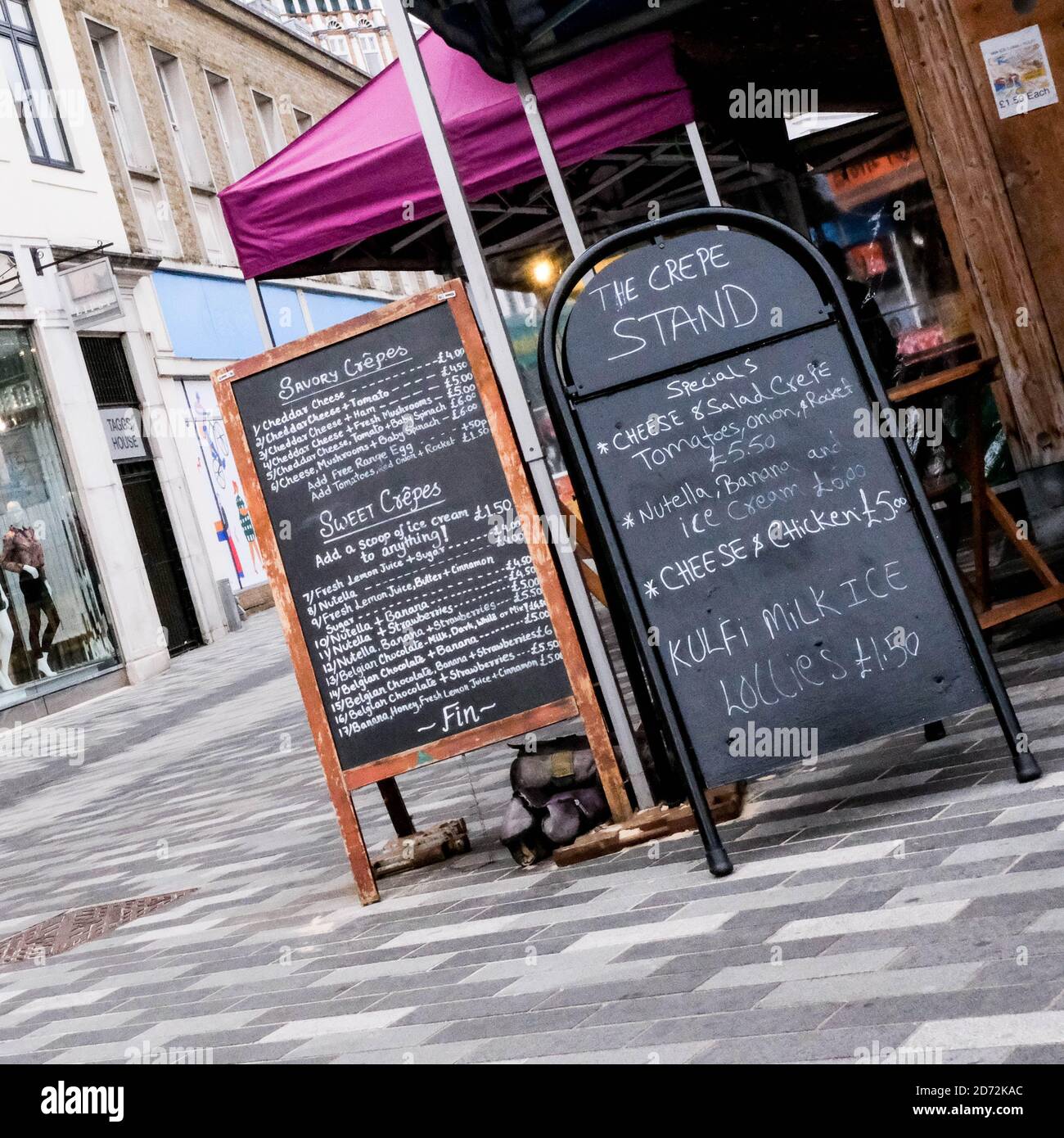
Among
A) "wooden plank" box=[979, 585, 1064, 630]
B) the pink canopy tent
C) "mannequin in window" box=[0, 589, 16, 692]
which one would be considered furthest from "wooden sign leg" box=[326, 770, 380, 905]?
"mannequin in window" box=[0, 589, 16, 692]

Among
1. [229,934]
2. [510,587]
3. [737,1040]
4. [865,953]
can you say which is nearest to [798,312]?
[510,587]

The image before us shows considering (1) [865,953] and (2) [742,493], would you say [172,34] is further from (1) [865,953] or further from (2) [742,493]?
(1) [865,953]

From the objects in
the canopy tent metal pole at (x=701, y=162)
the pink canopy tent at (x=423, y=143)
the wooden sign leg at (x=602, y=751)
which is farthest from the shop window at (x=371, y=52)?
the wooden sign leg at (x=602, y=751)

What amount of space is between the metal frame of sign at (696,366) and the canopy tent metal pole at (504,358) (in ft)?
2.04

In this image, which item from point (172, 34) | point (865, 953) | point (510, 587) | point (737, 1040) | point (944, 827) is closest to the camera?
point (737, 1040)

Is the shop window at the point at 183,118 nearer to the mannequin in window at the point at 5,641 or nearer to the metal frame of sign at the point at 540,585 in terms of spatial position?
→ the mannequin in window at the point at 5,641

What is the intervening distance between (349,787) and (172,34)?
20.2m

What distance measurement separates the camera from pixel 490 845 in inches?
210

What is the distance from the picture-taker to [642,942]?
3650mm

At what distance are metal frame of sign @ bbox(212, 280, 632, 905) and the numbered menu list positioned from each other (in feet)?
0.11

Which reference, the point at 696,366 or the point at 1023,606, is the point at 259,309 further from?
the point at 1023,606

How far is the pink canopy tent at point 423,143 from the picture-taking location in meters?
6.73

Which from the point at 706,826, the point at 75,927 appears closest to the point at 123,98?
the point at 75,927

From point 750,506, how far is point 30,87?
16198mm
